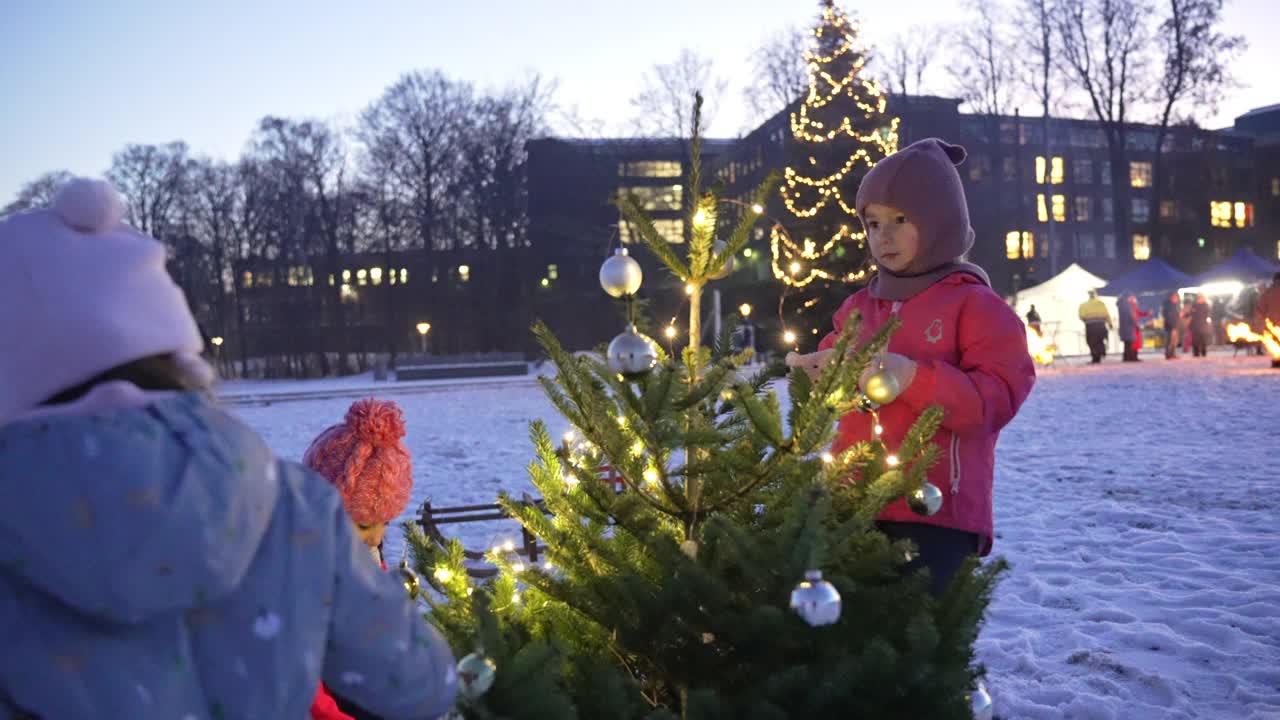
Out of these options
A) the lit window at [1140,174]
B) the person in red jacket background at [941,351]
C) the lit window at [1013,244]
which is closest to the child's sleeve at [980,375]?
the person in red jacket background at [941,351]

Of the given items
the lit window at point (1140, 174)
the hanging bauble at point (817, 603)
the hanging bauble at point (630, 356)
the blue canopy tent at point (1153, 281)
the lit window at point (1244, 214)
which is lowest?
the hanging bauble at point (817, 603)

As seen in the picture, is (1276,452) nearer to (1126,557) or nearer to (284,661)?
(1126,557)

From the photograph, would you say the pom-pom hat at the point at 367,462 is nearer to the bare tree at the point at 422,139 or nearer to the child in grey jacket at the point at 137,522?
the child in grey jacket at the point at 137,522

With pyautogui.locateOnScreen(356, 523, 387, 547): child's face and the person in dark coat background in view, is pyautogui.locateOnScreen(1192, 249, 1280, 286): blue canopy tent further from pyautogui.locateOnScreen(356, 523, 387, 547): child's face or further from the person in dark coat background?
pyautogui.locateOnScreen(356, 523, 387, 547): child's face

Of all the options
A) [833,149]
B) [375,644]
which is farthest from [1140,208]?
[375,644]

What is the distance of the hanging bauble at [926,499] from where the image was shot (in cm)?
224

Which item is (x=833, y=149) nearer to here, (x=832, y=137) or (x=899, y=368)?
(x=832, y=137)

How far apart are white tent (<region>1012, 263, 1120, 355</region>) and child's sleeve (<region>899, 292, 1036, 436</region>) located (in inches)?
1233

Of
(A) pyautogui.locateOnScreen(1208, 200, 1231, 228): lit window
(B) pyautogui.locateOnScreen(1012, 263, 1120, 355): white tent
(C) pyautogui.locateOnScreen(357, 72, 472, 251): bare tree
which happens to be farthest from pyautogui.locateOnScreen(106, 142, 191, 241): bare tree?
(A) pyautogui.locateOnScreen(1208, 200, 1231, 228): lit window

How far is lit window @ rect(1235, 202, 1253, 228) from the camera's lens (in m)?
72.1

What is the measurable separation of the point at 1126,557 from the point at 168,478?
6.53 metres

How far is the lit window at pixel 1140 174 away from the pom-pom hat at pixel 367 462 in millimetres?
82110

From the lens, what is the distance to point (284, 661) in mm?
1149

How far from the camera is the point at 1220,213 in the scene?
71.5m
